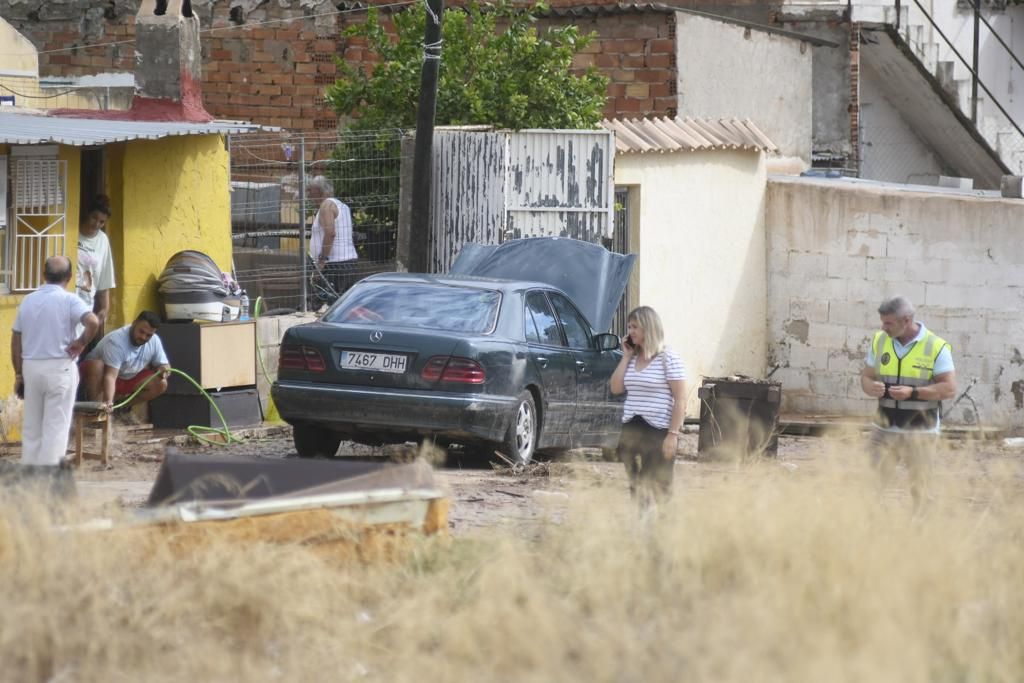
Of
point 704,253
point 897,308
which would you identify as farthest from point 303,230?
point 897,308

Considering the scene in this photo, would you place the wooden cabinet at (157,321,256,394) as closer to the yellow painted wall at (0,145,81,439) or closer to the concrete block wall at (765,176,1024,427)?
the yellow painted wall at (0,145,81,439)

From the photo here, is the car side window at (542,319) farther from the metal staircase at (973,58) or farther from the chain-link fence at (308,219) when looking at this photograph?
the metal staircase at (973,58)

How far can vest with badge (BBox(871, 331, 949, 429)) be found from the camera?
1009 centimetres

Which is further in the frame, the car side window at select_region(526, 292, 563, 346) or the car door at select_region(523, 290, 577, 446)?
the car side window at select_region(526, 292, 563, 346)

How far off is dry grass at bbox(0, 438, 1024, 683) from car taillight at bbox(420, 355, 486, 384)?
3389mm

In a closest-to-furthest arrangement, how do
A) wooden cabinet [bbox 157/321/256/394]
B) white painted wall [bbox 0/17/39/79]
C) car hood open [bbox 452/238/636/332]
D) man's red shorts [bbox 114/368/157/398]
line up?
man's red shorts [bbox 114/368/157/398] → wooden cabinet [bbox 157/321/256/394] → car hood open [bbox 452/238/636/332] → white painted wall [bbox 0/17/39/79]

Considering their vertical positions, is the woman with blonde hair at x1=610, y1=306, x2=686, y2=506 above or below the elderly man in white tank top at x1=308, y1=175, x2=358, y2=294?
below

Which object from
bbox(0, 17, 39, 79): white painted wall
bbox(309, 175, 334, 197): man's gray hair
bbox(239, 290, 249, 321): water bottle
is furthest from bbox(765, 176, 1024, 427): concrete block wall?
bbox(0, 17, 39, 79): white painted wall

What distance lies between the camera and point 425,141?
16.3m

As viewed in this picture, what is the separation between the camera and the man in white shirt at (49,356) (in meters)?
10.6

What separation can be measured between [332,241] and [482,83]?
10.3 ft

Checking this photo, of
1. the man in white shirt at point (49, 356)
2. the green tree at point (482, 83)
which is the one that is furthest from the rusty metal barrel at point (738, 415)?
the man in white shirt at point (49, 356)

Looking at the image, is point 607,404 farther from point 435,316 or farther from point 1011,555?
point 1011,555

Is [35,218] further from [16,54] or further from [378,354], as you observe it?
[16,54]
